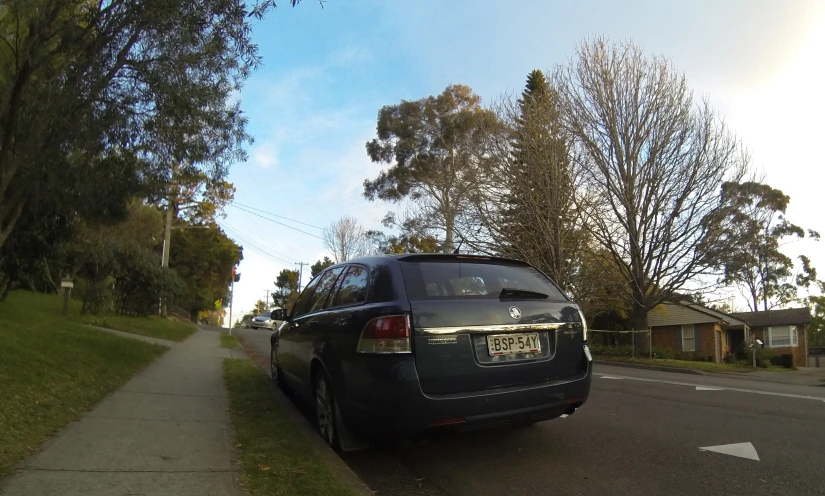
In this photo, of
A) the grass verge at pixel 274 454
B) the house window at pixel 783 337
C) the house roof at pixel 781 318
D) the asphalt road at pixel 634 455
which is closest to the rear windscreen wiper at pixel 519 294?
the asphalt road at pixel 634 455

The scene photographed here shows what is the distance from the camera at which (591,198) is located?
2098 centimetres

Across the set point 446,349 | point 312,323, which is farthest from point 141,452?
point 446,349

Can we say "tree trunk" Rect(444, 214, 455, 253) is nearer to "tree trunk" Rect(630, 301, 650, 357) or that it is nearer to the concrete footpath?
"tree trunk" Rect(630, 301, 650, 357)

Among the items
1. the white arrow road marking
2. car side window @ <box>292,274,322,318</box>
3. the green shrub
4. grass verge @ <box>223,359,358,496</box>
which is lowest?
grass verge @ <box>223,359,358,496</box>

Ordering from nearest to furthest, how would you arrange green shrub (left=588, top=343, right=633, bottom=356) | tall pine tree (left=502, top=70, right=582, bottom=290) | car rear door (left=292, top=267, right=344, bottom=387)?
car rear door (left=292, top=267, right=344, bottom=387) → green shrub (left=588, top=343, right=633, bottom=356) → tall pine tree (left=502, top=70, right=582, bottom=290)

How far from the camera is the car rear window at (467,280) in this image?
13.8 feet

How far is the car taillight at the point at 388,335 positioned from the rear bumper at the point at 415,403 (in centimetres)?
7

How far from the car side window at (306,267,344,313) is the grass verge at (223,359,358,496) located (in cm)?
115

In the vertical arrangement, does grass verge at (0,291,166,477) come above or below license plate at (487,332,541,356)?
below

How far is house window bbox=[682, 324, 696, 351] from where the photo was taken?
3253 centimetres

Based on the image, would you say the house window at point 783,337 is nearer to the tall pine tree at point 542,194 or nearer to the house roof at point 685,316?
the house roof at point 685,316

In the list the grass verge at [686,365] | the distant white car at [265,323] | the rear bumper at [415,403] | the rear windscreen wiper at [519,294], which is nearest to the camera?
the rear bumper at [415,403]

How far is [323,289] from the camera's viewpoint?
5.83 m

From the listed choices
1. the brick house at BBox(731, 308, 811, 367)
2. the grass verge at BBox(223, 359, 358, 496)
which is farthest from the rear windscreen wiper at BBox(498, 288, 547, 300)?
the brick house at BBox(731, 308, 811, 367)
